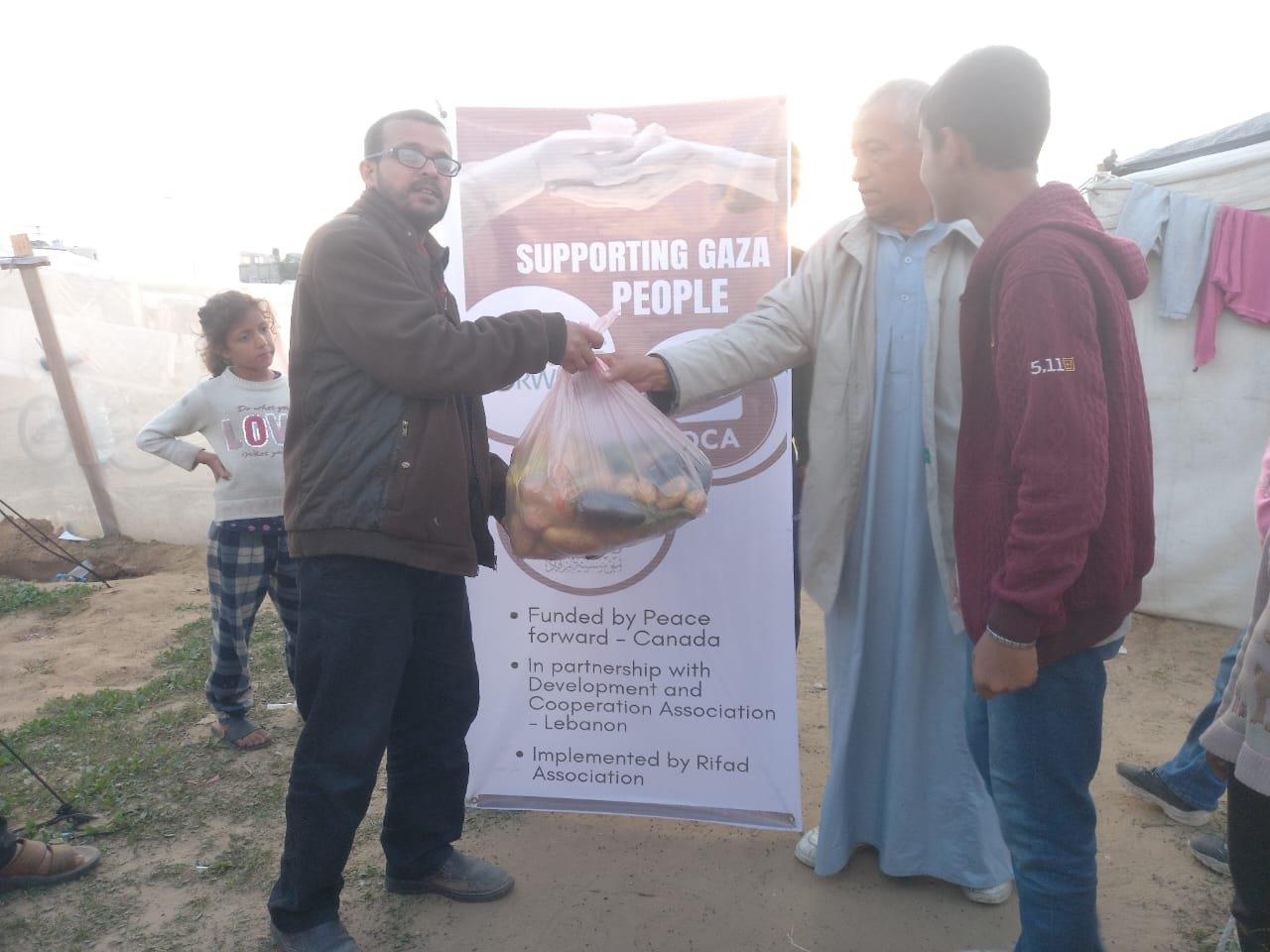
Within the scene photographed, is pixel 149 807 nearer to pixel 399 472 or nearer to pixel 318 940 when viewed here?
pixel 318 940

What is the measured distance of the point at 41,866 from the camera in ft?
8.90

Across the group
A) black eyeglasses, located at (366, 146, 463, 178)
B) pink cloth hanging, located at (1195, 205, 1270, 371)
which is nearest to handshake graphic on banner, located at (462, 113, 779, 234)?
black eyeglasses, located at (366, 146, 463, 178)

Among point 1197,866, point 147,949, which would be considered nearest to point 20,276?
point 147,949

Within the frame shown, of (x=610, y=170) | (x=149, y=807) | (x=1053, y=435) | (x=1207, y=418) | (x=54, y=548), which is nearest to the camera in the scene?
(x=1053, y=435)

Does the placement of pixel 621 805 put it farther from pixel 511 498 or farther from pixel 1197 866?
pixel 1197 866

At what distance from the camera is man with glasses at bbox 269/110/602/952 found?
2039 millimetres

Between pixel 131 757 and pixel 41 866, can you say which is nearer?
pixel 41 866

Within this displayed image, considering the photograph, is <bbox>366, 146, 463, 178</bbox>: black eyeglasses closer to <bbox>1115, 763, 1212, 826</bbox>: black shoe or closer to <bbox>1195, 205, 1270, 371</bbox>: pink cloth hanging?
<bbox>1115, 763, 1212, 826</bbox>: black shoe

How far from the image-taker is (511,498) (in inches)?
91.9

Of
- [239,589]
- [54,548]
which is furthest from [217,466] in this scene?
[54,548]

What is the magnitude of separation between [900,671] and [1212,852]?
48.8 inches

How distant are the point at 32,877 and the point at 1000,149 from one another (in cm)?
330

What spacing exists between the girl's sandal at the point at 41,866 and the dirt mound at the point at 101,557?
452 centimetres

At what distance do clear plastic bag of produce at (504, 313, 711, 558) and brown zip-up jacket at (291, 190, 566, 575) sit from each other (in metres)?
0.18
